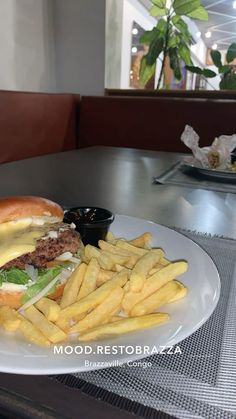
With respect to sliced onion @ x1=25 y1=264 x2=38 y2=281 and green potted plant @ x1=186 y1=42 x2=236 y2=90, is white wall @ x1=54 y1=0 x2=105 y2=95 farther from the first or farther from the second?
sliced onion @ x1=25 y1=264 x2=38 y2=281

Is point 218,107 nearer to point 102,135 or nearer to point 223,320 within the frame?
point 102,135

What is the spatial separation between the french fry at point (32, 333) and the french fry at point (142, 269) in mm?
171

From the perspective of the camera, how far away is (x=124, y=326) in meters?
0.55

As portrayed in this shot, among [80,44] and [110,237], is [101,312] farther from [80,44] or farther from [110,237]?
[80,44]

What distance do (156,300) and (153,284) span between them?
31mm

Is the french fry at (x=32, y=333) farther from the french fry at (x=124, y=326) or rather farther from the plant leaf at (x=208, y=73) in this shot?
the plant leaf at (x=208, y=73)

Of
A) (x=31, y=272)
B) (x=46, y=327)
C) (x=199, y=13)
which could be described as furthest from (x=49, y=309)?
(x=199, y=13)

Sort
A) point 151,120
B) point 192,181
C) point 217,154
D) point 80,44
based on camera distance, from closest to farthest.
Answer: point 192,181, point 217,154, point 151,120, point 80,44

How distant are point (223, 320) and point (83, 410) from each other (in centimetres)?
29

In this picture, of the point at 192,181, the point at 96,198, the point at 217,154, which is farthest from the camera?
the point at 217,154

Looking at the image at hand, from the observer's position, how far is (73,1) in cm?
392

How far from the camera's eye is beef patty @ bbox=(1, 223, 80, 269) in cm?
72

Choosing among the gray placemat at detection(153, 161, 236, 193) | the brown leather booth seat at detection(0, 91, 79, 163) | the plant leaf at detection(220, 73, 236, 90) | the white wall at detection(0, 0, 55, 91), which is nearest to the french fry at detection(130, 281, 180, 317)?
the gray placemat at detection(153, 161, 236, 193)

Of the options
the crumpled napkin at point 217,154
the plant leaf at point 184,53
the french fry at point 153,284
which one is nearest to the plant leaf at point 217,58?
the plant leaf at point 184,53
